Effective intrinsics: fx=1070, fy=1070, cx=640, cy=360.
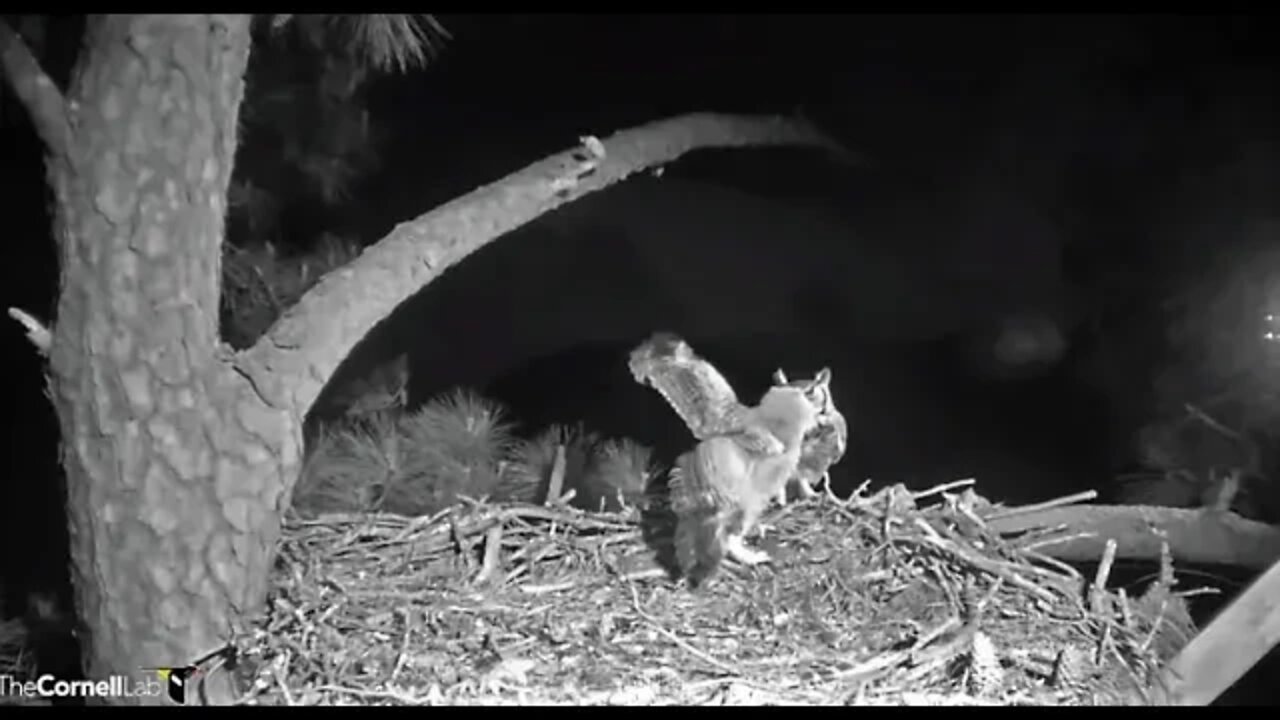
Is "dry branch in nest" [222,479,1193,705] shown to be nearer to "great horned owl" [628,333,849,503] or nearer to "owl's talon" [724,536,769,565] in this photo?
"owl's talon" [724,536,769,565]

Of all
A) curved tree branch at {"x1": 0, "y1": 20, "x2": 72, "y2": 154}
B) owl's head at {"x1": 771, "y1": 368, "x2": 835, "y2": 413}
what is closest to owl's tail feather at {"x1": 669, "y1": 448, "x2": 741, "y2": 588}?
owl's head at {"x1": 771, "y1": 368, "x2": 835, "y2": 413}

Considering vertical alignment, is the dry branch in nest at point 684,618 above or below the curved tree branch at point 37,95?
below

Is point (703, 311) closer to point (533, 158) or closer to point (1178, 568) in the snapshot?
point (533, 158)

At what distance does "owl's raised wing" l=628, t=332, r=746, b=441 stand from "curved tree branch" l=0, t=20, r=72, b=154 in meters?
0.81

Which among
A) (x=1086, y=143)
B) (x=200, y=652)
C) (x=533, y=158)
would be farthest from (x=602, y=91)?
(x=200, y=652)

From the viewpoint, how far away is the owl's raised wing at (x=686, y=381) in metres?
1.59

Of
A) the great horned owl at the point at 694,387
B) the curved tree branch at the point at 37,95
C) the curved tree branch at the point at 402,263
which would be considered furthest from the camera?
the great horned owl at the point at 694,387

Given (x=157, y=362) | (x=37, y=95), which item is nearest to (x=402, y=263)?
(x=157, y=362)

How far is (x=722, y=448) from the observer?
1502mm

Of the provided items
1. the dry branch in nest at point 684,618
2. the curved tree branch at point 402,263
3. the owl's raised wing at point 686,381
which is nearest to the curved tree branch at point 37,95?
the curved tree branch at point 402,263

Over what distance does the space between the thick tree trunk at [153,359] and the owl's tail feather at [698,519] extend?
22.3 inches

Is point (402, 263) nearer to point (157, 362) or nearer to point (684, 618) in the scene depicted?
point (157, 362)

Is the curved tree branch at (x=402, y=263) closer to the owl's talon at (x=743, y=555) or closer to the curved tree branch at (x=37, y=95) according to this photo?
the curved tree branch at (x=37, y=95)

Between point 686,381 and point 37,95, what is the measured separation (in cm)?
92
